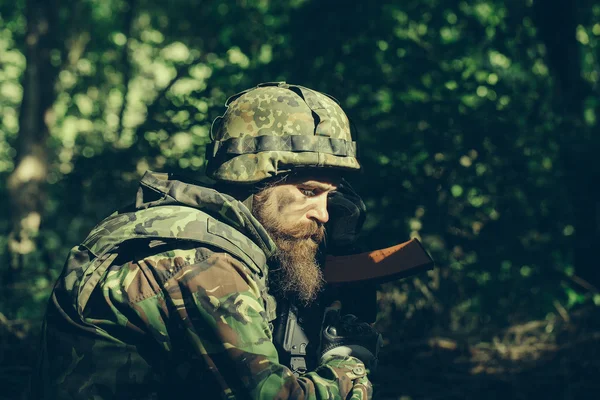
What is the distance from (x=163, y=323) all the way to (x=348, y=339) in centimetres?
77

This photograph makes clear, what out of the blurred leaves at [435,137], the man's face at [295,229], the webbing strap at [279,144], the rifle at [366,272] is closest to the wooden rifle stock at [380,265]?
the rifle at [366,272]

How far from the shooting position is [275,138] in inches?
105

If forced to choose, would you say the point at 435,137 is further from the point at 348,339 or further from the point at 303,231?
the point at 348,339

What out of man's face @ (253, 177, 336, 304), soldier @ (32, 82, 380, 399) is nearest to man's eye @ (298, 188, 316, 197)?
man's face @ (253, 177, 336, 304)

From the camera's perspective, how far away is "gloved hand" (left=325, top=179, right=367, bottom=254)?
2.93 meters

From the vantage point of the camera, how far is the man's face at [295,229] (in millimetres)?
2635

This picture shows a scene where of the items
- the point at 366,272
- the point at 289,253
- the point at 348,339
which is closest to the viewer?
the point at 348,339

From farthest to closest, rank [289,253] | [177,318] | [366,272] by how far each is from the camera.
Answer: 1. [366,272]
2. [289,253]
3. [177,318]

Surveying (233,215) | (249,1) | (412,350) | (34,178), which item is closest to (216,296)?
(233,215)

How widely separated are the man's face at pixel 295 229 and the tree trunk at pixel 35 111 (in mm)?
6160

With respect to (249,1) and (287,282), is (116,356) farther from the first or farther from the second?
(249,1)

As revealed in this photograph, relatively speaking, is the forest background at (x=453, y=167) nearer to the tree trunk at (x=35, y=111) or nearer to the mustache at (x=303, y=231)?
the mustache at (x=303, y=231)

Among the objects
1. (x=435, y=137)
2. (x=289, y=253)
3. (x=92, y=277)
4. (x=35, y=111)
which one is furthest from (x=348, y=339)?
(x=35, y=111)

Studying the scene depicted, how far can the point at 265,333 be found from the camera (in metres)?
2.13
